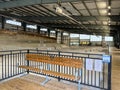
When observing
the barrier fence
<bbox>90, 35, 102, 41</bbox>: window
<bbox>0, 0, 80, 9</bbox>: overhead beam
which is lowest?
the barrier fence

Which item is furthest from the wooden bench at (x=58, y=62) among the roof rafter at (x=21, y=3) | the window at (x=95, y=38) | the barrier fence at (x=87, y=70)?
the window at (x=95, y=38)

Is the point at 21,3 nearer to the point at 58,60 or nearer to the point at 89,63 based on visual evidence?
the point at 58,60

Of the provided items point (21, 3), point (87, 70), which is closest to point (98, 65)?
point (87, 70)

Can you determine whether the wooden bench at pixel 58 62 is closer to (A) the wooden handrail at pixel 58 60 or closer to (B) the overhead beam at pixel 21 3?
(A) the wooden handrail at pixel 58 60

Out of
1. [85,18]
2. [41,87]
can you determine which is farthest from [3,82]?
[85,18]

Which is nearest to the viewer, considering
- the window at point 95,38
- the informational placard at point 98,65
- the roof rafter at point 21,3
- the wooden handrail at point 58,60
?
the informational placard at point 98,65

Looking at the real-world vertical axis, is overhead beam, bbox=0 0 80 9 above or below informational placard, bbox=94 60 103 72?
above

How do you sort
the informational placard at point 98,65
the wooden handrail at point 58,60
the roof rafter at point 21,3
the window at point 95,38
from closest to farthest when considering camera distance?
1. the informational placard at point 98,65
2. the wooden handrail at point 58,60
3. the roof rafter at point 21,3
4. the window at point 95,38

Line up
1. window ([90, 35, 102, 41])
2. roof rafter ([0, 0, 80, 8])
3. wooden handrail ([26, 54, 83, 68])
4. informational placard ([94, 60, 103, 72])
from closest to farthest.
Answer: informational placard ([94, 60, 103, 72]) < wooden handrail ([26, 54, 83, 68]) < roof rafter ([0, 0, 80, 8]) < window ([90, 35, 102, 41])

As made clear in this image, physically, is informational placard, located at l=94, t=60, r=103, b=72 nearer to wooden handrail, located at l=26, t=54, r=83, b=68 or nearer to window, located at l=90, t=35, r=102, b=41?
wooden handrail, located at l=26, t=54, r=83, b=68

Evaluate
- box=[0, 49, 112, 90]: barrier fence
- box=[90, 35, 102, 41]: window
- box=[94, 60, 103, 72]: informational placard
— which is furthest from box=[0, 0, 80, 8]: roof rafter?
box=[90, 35, 102, 41]: window

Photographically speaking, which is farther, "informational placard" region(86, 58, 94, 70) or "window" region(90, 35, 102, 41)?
"window" region(90, 35, 102, 41)

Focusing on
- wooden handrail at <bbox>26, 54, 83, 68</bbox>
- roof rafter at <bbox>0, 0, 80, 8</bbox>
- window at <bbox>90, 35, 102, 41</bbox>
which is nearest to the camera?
wooden handrail at <bbox>26, 54, 83, 68</bbox>

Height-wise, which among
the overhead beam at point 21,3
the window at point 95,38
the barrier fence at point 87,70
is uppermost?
the overhead beam at point 21,3
